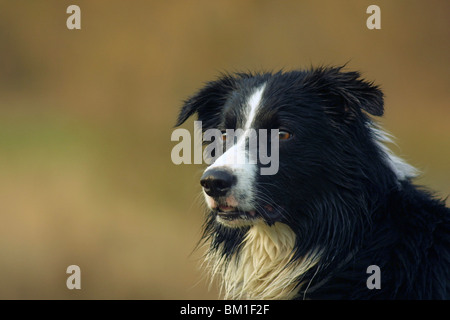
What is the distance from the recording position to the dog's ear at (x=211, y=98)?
379cm

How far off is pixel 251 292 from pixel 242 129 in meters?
0.92

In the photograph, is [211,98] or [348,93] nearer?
[348,93]

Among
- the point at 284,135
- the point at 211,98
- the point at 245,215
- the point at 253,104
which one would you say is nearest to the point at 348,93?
the point at 284,135

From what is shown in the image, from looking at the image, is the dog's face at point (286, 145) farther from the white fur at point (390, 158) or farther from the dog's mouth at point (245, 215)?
the white fur at point (390, 158)

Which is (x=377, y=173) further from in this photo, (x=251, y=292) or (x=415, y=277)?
(x=251, y=292)

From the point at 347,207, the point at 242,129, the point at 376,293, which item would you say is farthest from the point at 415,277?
the point at 242,129

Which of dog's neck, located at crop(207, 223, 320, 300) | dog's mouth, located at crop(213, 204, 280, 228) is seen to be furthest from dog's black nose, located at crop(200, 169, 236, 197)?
dog's neck, located at crop(207, 223, 320, 300)

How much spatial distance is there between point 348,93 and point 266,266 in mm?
1034

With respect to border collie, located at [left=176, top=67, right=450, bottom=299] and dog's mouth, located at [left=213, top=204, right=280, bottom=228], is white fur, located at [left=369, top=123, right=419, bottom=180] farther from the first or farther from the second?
dog's mouth, located at [left=213, top=204, right=280, bottom=228]

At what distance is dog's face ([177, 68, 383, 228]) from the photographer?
3.08 m

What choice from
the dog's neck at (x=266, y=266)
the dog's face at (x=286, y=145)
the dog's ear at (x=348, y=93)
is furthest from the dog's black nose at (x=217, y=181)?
the dog's ear at (x=348, y=93)

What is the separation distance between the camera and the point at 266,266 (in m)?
3.37

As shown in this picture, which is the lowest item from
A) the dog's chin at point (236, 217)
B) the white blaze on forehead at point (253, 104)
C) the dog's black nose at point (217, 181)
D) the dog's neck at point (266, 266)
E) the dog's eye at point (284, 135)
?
the dog's neck at point (266, 266)

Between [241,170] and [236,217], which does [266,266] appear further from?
[241,170]
